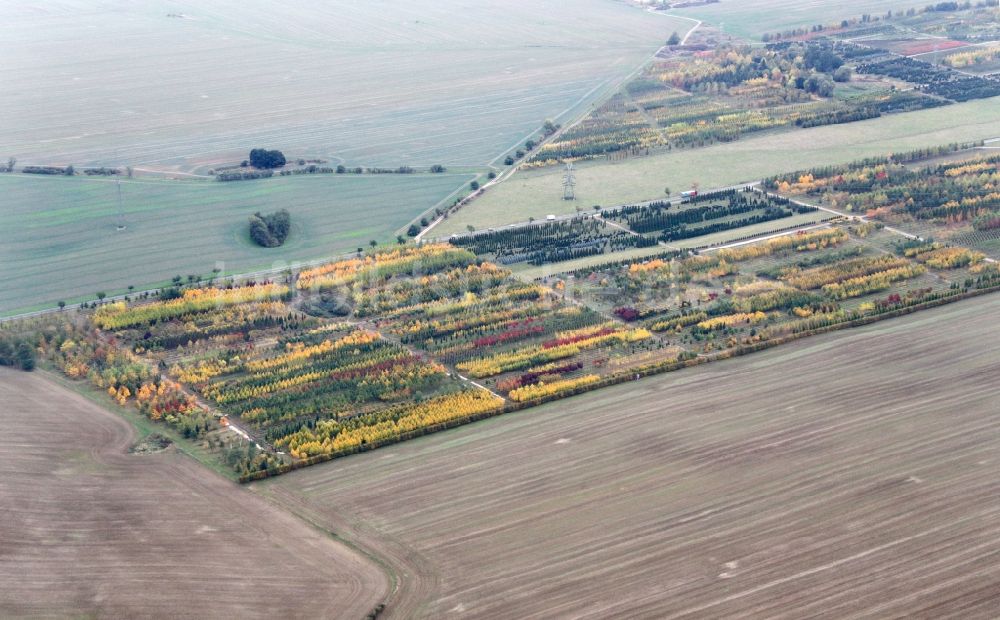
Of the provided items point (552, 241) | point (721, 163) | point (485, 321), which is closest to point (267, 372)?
point (485, 321)

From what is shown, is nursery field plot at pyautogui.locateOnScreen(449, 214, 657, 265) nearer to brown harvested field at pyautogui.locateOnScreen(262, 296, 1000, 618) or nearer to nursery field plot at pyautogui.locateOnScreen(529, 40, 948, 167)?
nursery field plot at pyautogui.locateOnScreen(529, 40, 948, 167)

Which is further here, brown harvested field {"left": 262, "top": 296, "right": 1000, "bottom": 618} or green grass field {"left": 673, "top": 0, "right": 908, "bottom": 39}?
green grass field {"left": 673, "top": 0, "right": 908, "bottom": 39}

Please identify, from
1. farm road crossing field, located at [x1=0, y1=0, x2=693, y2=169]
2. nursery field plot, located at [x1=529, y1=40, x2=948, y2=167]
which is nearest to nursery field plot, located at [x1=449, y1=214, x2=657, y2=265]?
nursery field plot, located at [x1=529, y1=40, x2=948, y2=167]

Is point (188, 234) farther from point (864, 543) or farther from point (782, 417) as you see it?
point (864, 543)

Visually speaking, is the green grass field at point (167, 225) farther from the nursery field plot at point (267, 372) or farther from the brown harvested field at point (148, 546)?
the brown harvested field at point (148, 546)

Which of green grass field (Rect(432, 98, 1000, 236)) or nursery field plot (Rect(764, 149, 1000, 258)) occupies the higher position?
green grass field (Rect(432, 98, 1000, 236))

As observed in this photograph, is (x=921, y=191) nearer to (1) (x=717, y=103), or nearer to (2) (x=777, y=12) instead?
(1) (x=717, y=103)

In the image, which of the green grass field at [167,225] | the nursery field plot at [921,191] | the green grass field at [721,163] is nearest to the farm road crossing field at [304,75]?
the green grass field at [167,225]
